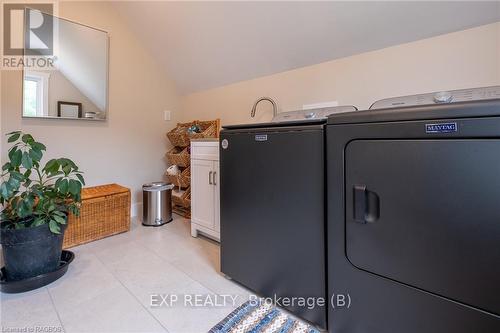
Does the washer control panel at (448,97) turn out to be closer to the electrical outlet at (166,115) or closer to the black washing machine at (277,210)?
the black washing machine at (277,210)

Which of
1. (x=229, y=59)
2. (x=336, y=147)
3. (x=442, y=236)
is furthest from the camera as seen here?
(x=229, y=59)

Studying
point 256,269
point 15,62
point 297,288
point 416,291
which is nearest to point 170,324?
point 256,269

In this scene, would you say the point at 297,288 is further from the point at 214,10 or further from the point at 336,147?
the point at 214,10

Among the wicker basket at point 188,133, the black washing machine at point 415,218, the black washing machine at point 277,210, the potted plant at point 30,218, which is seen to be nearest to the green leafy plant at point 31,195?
the potted plant at point 30,218

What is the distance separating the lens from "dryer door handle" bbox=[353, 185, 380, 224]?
89 centimetres

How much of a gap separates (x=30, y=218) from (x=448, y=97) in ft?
8.22

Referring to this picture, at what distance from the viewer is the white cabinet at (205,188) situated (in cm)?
189

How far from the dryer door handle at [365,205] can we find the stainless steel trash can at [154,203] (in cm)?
200

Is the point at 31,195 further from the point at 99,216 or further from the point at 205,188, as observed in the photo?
the point at 205,188

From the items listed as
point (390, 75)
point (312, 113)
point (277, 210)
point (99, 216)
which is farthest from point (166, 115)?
point (390, 75)

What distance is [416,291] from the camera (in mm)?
824

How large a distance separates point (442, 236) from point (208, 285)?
1.20m

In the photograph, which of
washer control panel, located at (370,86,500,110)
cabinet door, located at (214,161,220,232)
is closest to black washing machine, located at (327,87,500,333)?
washer control panel, located at (370,86,500,110)

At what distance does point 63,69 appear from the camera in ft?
7.06
